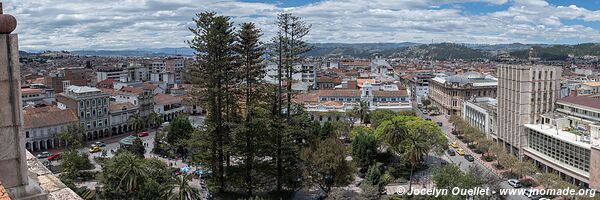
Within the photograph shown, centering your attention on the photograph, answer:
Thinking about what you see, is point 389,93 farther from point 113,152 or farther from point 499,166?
point 113,152

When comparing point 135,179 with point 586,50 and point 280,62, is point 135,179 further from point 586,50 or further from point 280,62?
point 586,50

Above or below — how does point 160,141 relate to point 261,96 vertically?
below

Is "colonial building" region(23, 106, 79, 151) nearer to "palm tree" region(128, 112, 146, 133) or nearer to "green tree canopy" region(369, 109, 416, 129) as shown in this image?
"palm tree" region(128, 112, 146, 133)

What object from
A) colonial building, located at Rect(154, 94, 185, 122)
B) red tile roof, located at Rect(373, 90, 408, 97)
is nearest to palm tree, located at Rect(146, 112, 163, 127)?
colonial building, located at Rect(154, 94, 185, 122)

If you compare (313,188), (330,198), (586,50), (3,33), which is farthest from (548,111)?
(586,50)

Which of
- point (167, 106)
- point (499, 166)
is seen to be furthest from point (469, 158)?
point (167, 106)

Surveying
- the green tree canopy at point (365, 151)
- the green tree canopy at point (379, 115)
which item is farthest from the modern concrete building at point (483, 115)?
the green tree canopy at point (365, 151)
